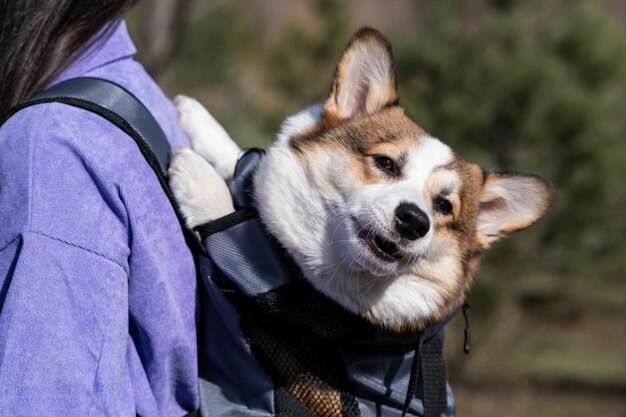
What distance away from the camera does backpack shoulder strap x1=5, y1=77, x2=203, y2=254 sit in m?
1.73

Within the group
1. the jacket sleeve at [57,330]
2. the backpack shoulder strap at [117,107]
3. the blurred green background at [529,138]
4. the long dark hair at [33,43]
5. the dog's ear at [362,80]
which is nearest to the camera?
the jacket sleeve at [57,330]

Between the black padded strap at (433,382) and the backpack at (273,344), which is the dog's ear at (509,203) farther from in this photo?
the backpack at (273,344)

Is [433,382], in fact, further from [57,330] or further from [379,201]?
[57,330]

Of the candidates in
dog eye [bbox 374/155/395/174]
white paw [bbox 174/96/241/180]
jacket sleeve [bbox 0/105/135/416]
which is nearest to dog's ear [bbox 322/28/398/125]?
dog eye [bbox 374/155/395/174]

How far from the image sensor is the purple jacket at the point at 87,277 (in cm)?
148

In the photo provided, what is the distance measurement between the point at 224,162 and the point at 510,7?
8.67 metres

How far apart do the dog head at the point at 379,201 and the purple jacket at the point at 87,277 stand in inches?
19.9

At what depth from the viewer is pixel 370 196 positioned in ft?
7.97

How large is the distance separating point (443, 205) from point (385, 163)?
0.27 metres

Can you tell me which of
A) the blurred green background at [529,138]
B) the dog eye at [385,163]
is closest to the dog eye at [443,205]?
the dog eye at [385,163]

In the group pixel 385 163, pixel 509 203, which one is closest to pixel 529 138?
pixel 509 203

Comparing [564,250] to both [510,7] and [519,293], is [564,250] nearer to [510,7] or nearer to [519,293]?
[519,293]

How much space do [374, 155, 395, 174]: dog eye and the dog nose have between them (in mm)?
256

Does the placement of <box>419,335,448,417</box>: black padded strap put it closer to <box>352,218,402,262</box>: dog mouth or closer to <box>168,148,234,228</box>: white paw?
<box>352,218,402,262</box>: dog mouth
